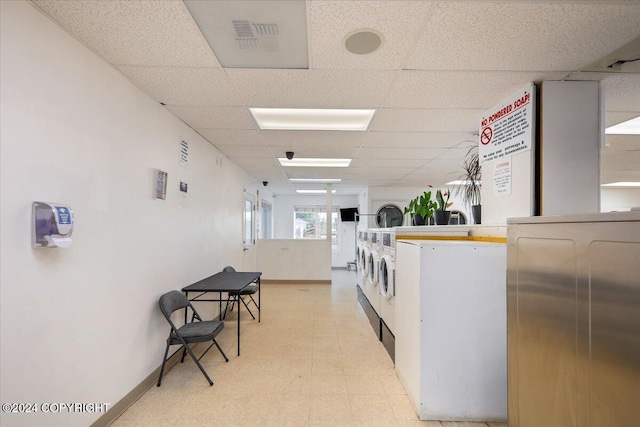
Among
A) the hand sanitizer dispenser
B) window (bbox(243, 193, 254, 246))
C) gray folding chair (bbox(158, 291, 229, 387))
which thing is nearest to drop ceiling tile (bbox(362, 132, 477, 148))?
gray folding chair (bbox(158, 291, 229, 387))

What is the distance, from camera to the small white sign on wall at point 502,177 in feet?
7.84

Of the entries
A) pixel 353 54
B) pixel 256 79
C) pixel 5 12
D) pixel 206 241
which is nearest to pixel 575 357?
pixel 353 54

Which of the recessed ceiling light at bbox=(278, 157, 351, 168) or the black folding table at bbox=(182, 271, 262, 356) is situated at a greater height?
the recessed ceiling light at bbox=(278, 157, 351, 168)

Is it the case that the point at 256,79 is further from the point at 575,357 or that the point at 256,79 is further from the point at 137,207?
the point at 575,357

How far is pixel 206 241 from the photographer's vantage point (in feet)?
12.2

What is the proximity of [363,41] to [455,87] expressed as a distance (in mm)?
979

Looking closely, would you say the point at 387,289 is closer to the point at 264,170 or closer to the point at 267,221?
the point at 264,170

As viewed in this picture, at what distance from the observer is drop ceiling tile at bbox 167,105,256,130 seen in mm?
2730

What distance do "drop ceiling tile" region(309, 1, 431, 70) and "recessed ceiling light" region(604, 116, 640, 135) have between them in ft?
10.4

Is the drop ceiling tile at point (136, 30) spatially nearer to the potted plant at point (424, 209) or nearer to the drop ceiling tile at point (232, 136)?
the drop ceiling tile at point (232, 136)

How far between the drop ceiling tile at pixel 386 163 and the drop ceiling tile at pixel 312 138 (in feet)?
3.25

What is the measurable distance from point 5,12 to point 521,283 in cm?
254

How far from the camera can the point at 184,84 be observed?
7.34 feet

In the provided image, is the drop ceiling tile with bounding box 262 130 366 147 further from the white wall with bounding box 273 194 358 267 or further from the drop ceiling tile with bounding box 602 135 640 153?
the white wall with bounding box 273 194 358 267
